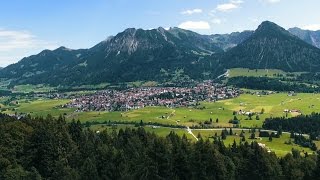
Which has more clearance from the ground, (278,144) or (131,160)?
(131,160)

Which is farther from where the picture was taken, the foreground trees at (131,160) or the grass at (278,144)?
the grass at (278,144)

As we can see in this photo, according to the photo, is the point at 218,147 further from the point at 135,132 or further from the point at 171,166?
the point at 135,132

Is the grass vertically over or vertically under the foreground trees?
under

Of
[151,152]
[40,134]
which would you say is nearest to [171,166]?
[151,152]

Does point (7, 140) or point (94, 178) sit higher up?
point (7, 140)

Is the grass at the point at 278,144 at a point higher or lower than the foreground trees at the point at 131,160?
lower

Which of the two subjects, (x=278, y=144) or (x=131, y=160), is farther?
(x=278, y=144)

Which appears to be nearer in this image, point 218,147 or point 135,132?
point 218,147

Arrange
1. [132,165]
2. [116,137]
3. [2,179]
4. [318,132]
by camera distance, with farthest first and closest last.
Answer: [318,132] → [116,137] → [132,165] → [2,179]
